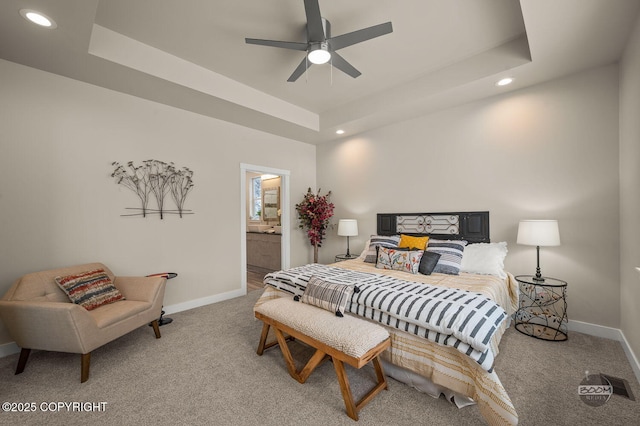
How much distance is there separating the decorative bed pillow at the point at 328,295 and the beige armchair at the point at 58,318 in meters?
1.64

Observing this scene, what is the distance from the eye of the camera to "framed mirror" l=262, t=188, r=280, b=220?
21.3ft

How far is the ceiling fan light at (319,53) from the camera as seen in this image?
2.27m

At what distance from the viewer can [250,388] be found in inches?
76.0

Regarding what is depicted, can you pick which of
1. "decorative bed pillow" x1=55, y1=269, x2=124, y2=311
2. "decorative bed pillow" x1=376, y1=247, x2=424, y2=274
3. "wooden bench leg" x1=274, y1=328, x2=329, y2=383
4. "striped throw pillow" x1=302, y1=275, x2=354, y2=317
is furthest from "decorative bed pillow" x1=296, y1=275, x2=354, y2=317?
"decorative bed pillow" x1=55, y1=269, x2=124, y2=311

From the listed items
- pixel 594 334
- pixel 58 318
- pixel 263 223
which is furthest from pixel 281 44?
pixel 263 223

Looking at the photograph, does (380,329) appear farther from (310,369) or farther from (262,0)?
(262,0)

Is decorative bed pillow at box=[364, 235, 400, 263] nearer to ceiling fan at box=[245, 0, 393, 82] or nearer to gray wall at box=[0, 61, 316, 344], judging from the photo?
gray wall at box=[0, 61, 316, 344]

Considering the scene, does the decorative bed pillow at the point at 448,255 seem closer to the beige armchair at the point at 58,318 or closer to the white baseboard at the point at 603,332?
the white baseboard at the point at 603,332

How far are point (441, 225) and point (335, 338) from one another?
2.68m

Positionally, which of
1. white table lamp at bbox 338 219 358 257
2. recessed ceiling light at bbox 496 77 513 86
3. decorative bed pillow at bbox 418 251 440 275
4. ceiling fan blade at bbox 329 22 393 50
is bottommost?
decorative bed pillow at bbox 418 251 440 275

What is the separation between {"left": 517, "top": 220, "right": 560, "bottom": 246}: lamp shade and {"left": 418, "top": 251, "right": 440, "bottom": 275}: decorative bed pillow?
2.84ft

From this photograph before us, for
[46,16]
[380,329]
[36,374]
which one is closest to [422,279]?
[380,329]

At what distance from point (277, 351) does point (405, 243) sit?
2120 mm

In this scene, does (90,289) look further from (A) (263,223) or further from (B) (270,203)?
(A) (263,223)
